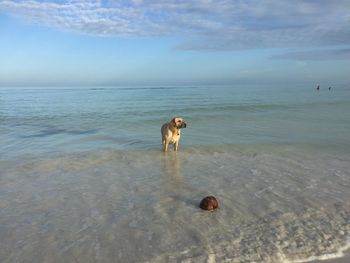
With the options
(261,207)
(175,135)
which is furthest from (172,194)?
(175,135)

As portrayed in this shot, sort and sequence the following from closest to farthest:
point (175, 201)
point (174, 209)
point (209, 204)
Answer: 1. point (209, 204)
2. point (174, 209)
3. point (175, 201)

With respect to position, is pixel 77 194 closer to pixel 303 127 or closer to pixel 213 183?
pixel 213 183

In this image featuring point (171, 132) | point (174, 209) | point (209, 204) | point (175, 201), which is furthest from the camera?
point (171, 132)

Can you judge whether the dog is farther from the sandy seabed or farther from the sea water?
the sandy seabed

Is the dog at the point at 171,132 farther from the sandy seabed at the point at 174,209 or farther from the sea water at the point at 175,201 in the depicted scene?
the sandy seabed at the point at 174,209

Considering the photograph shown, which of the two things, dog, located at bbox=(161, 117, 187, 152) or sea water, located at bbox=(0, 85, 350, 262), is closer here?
sea water, located at bbox=(0, 85, 350, 262)

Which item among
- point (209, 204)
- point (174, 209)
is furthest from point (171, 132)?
point (209, 204)

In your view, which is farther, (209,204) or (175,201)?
(175,201)

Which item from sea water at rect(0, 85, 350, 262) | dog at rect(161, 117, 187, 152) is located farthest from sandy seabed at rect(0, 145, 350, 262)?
dog at rect(161, 117, 187, 152)

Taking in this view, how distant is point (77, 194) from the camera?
23.2 ft

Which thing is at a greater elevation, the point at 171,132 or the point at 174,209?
the point at 171,132

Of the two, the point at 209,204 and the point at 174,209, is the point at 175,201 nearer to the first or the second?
the point at 174,209

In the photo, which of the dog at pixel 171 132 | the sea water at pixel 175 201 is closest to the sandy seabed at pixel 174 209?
the sea water at pixel 175 201

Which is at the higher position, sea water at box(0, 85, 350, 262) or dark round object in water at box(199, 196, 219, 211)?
dark round object in water at box(199, 196, 219, 211)
